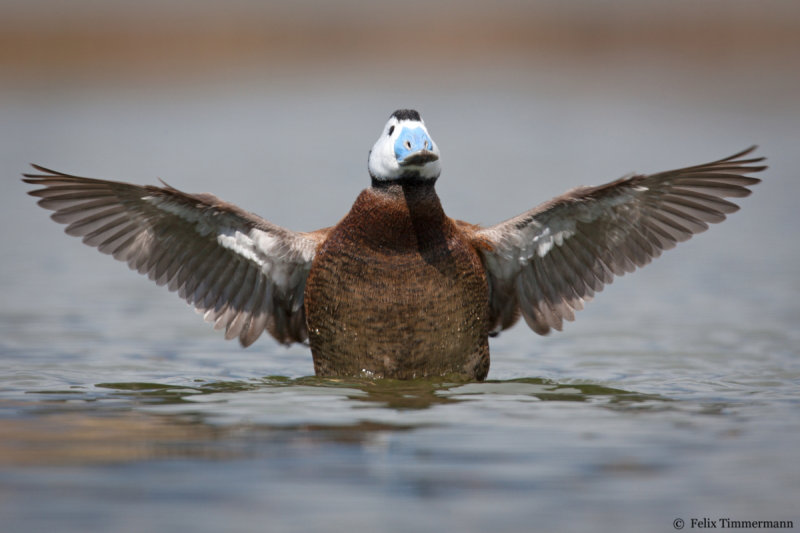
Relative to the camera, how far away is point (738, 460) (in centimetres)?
642

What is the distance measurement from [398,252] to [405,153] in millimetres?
728

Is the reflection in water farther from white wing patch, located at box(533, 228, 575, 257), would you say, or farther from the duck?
white wing patch, located at box(533, 228, 575, 257)

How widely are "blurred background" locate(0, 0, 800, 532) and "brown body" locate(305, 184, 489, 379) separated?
495 millimetres

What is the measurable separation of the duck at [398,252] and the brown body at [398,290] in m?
0.01

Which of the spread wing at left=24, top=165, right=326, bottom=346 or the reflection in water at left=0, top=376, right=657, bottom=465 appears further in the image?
the spread wing at left=24, top=165, right=326, bottom=346

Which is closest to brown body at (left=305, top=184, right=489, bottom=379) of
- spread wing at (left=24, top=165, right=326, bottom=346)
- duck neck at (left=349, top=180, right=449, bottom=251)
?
duck neck at (left=349, top=180, right=449, bottom=251)

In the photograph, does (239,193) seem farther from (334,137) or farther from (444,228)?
(444,228)

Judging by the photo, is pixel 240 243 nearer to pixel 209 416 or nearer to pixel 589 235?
pixel 209 416

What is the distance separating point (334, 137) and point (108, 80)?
9.50m

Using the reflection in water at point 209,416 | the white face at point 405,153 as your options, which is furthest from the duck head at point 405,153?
the reflection in water at point 209,416

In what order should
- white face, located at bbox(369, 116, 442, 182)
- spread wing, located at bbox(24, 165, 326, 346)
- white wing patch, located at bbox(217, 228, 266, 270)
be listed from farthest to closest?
white wing patch, located at bbox(217, 228, 266, 270)
spread wing, located at bbox(24, 165, 326, 346)
white face, located at bbox(369, 116, 442, 182)

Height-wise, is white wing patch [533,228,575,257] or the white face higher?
the white face

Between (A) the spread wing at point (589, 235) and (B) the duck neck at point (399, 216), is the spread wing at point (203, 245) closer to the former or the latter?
(B) the duck neck at point (399, 216)

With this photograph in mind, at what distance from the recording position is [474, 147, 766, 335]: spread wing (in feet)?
29.3
